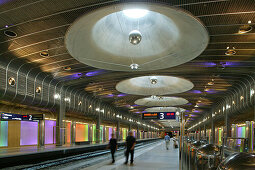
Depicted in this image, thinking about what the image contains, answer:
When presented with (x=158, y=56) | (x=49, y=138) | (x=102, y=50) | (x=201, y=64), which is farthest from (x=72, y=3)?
(x=49, y=138)

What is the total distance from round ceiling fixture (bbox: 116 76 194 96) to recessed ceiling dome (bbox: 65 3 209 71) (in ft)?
35.2

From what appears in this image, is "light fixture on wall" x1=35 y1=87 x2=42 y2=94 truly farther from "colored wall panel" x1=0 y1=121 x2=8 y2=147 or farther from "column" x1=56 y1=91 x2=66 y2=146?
"colored wall panel" x1=0 y1=121 x2=8 y2=147

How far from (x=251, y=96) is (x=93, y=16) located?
648 inches

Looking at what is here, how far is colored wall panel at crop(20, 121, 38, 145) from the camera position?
25.1 meters

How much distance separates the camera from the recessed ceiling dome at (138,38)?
14.2m

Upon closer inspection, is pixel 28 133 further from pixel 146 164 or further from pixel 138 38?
pixel 138 38

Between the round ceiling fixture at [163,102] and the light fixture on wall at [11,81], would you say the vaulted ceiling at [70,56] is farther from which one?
the round ceiling fixture at [163,102]

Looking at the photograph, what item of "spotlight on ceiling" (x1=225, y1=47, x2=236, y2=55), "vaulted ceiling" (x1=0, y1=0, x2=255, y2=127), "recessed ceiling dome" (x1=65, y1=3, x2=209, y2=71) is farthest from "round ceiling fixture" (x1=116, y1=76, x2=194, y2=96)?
"spotlight on ceiling" (x1=225, y1=47, x2=236, y2=55)

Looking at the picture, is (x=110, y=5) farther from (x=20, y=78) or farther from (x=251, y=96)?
(x=251, y=96)

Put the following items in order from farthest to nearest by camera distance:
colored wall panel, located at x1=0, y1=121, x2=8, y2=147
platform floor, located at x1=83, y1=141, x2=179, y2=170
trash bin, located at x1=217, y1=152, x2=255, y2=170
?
colored wall panel, located at x1=0, y1=121, x2=8, y2=147 < platform floor, located at x1=83, y1=141, x2=179, y2=170 < trash bin, located at x1=217, y1=152, x2=255, y2=170

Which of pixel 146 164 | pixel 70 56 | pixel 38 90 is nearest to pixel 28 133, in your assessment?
pixel 38 90

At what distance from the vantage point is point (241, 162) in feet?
9.96

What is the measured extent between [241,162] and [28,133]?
25998mm

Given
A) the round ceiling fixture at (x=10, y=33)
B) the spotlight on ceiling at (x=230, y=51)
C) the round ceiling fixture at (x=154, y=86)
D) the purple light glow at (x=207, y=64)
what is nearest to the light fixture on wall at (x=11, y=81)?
the round ceiling fixture at (x=10, y=33)
